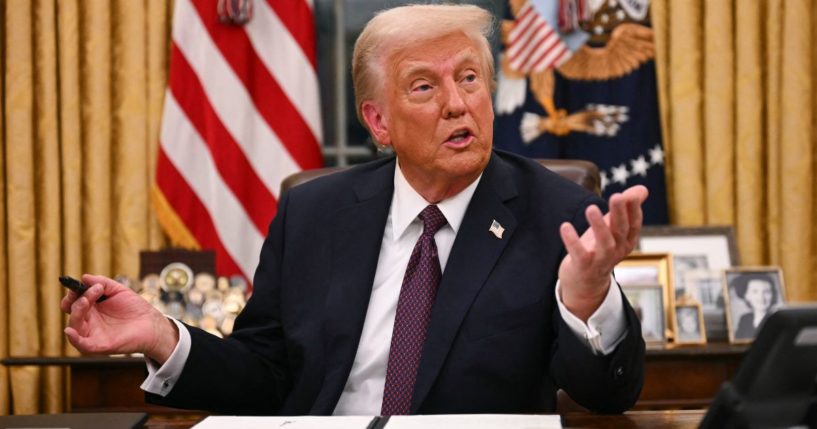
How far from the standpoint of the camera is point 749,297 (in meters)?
3.67

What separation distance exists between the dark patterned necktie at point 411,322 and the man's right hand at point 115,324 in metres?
0.44

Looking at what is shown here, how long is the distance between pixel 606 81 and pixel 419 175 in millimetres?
1935

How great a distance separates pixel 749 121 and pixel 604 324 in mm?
2418

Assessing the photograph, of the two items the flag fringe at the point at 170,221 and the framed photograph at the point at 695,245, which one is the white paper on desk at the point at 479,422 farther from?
the flag fringe at the point at 170,221

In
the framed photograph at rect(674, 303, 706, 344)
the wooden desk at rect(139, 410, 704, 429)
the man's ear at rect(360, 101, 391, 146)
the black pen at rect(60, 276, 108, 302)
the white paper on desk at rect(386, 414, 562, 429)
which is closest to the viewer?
the white paper on desk at rect(386, 414, 562, 429)

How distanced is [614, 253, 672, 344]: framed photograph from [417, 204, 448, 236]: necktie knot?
4.35ft

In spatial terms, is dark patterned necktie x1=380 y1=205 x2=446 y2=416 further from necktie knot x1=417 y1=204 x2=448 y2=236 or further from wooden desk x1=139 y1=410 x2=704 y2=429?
wooden desk x1=139 y1=410 x2=704 y2=429

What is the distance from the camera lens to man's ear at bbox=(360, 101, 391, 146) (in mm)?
2592

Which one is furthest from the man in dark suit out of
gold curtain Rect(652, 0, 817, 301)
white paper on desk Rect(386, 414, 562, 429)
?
gold curtain Rect(652, 0, 817, 301)

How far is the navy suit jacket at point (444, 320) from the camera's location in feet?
6.97

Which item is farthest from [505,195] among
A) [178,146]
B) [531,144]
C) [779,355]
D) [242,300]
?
[178,146]

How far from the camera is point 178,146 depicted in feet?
13.9

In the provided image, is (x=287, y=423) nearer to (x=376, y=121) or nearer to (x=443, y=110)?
(x=443, y=110)

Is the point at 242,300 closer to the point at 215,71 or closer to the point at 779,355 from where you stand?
the point at 215,71
